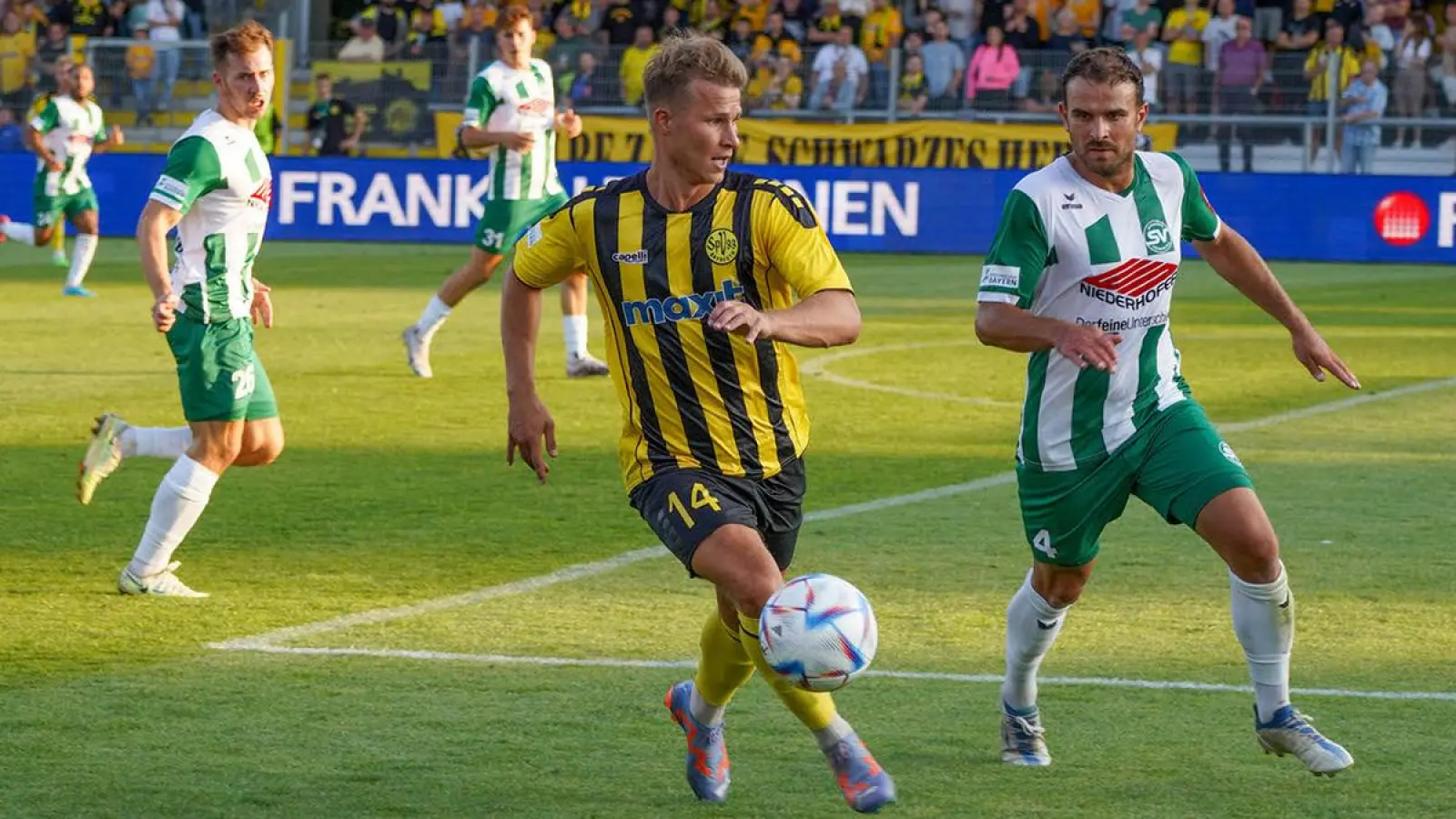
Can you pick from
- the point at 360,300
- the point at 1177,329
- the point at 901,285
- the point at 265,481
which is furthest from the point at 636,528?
the point at 901,285

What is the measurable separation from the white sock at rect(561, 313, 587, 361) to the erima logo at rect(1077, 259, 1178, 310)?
863 centimetres

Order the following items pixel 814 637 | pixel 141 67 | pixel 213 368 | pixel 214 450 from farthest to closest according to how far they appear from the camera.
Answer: pixel 141 67 < pixel 214 450 < pixel 213 368 < pixel 814 637

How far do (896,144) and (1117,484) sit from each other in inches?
814

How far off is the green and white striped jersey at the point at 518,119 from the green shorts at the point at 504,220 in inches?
2.1

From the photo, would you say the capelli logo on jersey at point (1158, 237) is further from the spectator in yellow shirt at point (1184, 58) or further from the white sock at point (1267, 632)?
the spectator in yellow shirt at point (1184, 58)

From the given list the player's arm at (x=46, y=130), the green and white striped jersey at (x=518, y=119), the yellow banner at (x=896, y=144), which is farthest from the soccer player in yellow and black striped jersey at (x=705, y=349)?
the yellow banner at (x=896, y=144)

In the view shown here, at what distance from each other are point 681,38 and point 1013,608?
5.66 feet

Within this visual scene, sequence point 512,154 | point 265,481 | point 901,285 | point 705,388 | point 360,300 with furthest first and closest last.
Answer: point 901,285 → point 360,300 → point 512,154 → point 265,481 → point 705,388

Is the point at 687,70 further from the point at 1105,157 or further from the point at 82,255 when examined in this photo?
the point at 82,255

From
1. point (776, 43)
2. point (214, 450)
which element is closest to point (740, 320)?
point (214, 450)

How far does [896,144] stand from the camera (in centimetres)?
2617

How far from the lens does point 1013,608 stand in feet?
19.4

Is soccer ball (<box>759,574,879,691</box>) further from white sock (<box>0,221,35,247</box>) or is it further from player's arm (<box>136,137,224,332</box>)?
white sock (<box>0,221,35,247</box>)

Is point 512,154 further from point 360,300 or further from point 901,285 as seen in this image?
point 901,285
